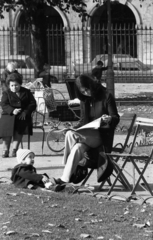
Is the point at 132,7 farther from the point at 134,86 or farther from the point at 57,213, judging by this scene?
the point at 57,213

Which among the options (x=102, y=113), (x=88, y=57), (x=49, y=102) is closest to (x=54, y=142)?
(x=49, y=102)

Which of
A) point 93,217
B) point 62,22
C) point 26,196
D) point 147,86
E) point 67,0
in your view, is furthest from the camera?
point 62,22

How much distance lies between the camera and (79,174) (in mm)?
8547

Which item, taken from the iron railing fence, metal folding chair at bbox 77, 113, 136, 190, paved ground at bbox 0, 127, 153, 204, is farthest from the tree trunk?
paved ground at bbox 0, 127, 153, 204

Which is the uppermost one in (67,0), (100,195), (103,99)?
(67,0)

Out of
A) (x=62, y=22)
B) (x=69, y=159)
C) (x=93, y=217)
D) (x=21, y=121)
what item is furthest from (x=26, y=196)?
(x=62, y=22)

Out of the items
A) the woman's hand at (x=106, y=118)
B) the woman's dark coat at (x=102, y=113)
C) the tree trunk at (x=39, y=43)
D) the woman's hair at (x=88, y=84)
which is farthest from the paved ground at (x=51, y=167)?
the tree trunk at (x=39, y=43)

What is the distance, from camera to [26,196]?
313 inches

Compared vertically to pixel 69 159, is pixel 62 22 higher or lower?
higher

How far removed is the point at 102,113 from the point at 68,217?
1.99 metres

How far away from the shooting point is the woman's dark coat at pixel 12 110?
1095cm

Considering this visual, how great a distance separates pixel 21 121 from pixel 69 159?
279cm

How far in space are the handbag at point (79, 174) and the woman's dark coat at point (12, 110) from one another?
260cm

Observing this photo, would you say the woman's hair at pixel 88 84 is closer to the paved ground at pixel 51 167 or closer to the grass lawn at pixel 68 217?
the paved ground at pixel 51 167
